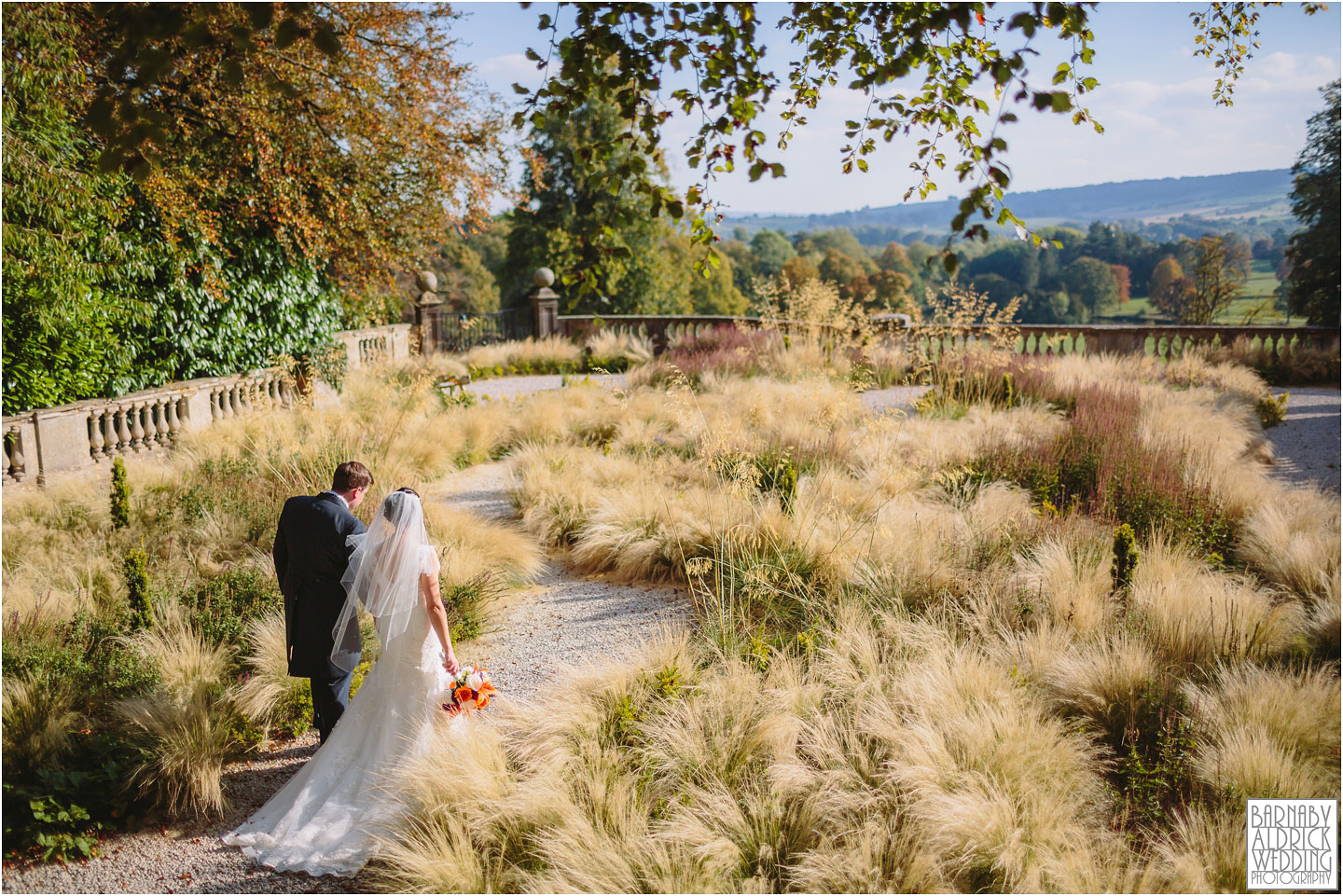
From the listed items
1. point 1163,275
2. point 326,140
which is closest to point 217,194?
point 326,140

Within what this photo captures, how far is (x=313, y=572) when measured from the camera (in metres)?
4.00

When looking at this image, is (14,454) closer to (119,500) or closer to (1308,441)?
(119,500)

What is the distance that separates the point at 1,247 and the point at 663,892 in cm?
819

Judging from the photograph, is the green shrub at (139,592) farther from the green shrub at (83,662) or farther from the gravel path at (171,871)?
the gravel path at (171,871)

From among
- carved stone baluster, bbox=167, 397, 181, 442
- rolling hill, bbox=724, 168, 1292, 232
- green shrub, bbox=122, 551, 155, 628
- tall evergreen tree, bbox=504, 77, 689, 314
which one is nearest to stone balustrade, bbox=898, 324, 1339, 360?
carved stone baluster, bbox=167, 397, 181, 442

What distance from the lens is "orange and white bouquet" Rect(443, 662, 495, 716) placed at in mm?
3818

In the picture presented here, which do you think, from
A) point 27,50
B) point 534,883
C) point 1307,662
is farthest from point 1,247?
point 1307,662

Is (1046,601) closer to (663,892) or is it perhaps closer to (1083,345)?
(663,892)

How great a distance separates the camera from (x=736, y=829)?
321 cm

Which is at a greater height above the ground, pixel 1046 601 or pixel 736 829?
pixel 1046 601

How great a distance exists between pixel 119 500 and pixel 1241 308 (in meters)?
32.3

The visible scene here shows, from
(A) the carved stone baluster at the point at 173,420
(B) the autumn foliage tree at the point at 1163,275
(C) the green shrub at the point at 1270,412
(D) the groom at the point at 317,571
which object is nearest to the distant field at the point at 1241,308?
(B) the autumn foliage tree at the point at 1163,275

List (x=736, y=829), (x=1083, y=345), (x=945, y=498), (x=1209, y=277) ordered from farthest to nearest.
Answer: (x=1209, y=277) < (x=1083, y=345) < (x=945, y=498) < (x=736, y=829)

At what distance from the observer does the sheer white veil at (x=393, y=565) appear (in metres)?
3.75
